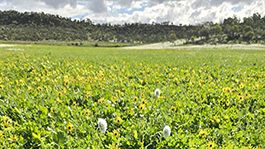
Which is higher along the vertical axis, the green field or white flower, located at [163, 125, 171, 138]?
white flower, located at [163, 125, 171, 138]

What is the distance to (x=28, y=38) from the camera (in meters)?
180

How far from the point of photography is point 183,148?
3.68 m

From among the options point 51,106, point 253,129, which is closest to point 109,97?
point 51,106

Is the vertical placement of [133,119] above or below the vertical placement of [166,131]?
below

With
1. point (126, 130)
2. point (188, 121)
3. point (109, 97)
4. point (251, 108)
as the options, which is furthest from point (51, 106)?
point (251, 108)

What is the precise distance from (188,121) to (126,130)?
109 cm

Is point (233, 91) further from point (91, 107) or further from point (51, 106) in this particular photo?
point (51, 106)

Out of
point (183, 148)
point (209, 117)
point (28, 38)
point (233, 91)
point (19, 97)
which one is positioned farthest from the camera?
point (28, 38)

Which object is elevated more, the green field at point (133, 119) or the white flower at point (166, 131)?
the white flower at point (166, 131)

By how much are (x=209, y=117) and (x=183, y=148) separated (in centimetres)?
150

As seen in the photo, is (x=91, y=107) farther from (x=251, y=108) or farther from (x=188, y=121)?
(x=251, y=108)

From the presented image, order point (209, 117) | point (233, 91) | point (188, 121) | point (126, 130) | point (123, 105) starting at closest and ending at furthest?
point (126, 130) < point (188, 121) < point (209, 117) < point (123, 105) < point (233, 91)

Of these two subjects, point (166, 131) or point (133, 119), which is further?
point (133, 119)

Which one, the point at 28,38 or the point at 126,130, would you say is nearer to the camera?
the point at 126,130
